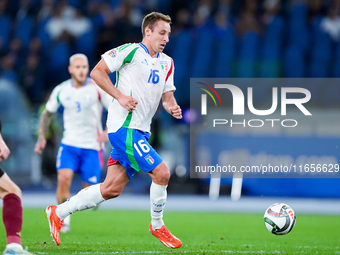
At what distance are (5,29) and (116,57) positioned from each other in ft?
43.3

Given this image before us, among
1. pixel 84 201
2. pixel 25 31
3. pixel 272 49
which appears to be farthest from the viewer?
pixel 25 31

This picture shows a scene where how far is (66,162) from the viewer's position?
26.1 ft

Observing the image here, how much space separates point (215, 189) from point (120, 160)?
26.0ft

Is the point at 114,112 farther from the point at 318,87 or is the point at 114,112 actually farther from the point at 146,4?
the point at 146,4

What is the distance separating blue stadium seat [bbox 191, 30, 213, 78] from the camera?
1510 cm

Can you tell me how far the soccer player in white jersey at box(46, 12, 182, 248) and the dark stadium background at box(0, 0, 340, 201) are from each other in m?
7.64

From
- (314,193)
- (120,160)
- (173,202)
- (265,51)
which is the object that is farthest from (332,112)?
(120,160)

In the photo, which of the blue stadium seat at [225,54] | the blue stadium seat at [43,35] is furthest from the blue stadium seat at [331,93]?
the blue stadium seat at [43,35]

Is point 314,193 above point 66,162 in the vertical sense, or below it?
below

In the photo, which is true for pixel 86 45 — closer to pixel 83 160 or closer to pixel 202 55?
pixel 202 55

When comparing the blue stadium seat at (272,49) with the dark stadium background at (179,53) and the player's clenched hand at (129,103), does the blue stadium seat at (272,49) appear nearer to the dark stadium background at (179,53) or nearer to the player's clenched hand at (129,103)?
the dark stadium background at (179,53)

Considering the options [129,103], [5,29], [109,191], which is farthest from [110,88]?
[5,29]

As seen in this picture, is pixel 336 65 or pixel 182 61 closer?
pixel 336 65

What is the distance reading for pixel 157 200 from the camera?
561 centimetres
